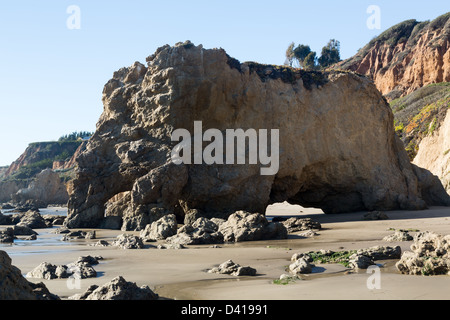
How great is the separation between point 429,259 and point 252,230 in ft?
Result: 22.1

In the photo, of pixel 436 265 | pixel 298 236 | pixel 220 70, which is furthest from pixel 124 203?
pixel 436 265

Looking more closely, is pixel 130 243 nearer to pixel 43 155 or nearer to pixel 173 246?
pixel 173 246

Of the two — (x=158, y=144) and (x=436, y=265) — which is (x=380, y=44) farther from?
(x=436, y=265)

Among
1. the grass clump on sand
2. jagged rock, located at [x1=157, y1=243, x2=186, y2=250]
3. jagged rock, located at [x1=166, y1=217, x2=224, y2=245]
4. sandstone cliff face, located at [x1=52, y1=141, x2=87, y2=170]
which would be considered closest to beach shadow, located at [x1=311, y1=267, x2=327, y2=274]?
the grass clump on sand

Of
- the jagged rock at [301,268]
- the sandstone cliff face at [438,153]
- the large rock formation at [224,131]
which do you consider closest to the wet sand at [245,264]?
the jagged rock at [301,268]

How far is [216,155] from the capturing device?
19969 millimetres

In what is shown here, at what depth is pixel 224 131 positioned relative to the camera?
20.5m

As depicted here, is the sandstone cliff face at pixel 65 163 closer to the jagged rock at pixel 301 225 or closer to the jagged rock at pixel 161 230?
the jagged rock at pixel 161 230

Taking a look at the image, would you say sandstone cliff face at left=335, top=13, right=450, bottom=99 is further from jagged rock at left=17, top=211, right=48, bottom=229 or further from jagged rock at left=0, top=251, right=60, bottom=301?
jagged rock at left=0, top=251, right=60, bottom=301

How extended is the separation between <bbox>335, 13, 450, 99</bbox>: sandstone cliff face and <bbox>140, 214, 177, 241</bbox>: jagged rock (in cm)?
4946

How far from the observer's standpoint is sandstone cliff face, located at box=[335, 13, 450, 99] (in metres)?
56.8
